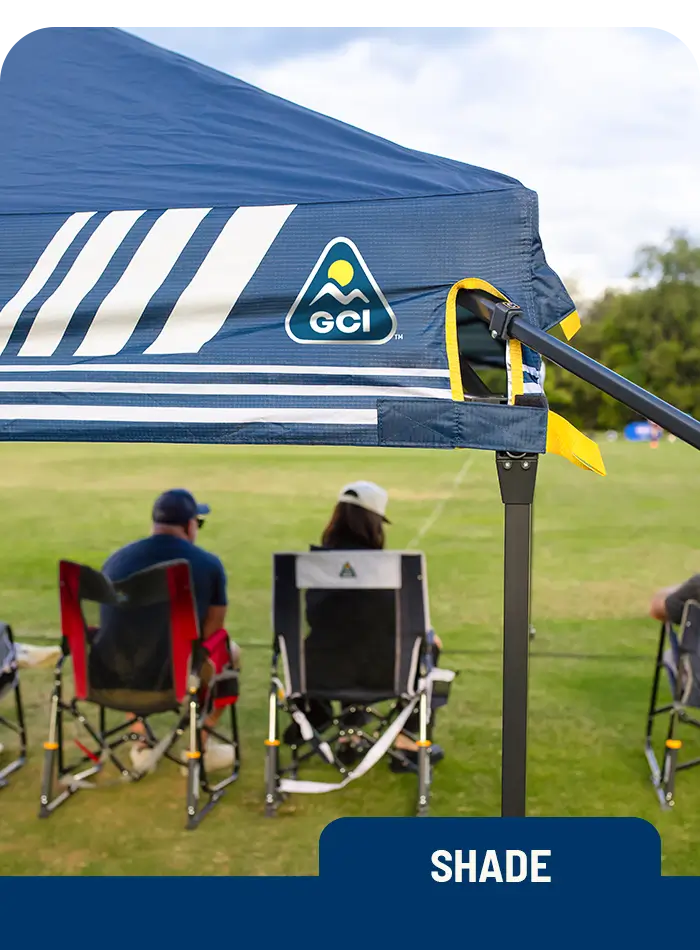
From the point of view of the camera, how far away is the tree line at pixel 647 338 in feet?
174

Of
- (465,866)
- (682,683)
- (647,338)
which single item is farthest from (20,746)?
(647,338)

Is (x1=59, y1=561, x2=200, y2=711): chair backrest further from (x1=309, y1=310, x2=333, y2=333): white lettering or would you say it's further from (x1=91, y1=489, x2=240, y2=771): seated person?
(x1=309, y1=310, x2=333, y2=333): white lettering

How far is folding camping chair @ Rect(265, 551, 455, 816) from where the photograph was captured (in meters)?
4.02

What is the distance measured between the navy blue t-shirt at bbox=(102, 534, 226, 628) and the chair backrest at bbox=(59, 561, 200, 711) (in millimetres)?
389

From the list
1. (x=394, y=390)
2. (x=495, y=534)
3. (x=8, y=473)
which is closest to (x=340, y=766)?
(x=394, y=390)

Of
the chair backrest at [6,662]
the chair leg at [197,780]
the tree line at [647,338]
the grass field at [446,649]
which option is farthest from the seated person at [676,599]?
the tree line at [647,338]

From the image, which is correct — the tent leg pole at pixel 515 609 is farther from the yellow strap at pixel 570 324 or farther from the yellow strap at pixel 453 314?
the yellow strap at pixel 570 324

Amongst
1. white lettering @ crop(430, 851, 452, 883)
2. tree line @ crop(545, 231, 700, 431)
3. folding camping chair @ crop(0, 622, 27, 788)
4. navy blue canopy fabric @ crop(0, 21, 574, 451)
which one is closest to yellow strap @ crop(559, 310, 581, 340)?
navy blue canopy fabric @ crop(0, 21, 574, 451)

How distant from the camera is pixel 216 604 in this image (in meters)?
4.43

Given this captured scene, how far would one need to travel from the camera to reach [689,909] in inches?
83.9

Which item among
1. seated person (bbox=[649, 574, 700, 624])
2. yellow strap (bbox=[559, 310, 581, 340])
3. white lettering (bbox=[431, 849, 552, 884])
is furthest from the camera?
seated person (bbox=[649, 574, 700, 624])

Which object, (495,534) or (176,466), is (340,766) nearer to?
(495,534)

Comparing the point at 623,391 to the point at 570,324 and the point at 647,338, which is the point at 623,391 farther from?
the point at 647,338

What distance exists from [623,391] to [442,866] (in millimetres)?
1115
